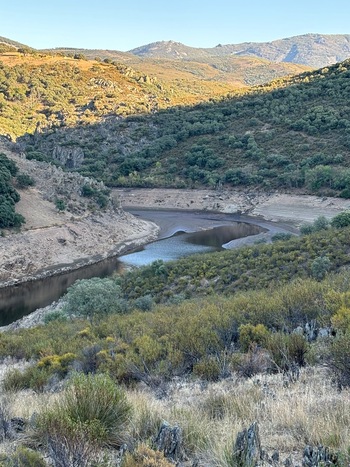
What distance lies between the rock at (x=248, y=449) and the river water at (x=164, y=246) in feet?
90.8

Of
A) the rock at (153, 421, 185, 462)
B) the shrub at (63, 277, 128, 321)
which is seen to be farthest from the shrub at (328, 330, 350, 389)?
the shrub at (63, 277, 128, 321)

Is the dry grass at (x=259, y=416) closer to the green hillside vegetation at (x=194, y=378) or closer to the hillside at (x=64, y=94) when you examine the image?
the green hillside vegetation at (x=194, y=378)

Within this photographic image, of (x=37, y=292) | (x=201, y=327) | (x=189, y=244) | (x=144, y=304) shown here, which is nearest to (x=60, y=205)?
(x=37, y=292)

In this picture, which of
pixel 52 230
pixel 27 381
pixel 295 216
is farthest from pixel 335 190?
pixel 27 381

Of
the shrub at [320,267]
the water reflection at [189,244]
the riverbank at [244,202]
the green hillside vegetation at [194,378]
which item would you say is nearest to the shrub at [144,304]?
the green hillside vegetation at [194,378]

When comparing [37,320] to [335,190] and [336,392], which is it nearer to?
[336,392]

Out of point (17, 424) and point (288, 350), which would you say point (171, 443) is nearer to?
point (17, 424)

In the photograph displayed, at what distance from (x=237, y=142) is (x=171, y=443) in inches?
2980

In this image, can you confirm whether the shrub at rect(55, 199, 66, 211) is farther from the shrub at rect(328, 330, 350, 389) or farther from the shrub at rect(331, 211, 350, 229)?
the shrub at rect(328, 330, 350, 389)

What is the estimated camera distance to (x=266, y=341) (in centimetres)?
802

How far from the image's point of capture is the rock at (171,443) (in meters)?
3.81

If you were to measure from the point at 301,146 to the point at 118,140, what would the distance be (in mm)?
36281

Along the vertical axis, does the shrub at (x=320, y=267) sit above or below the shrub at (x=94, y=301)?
above

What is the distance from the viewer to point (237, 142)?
76562 mm
